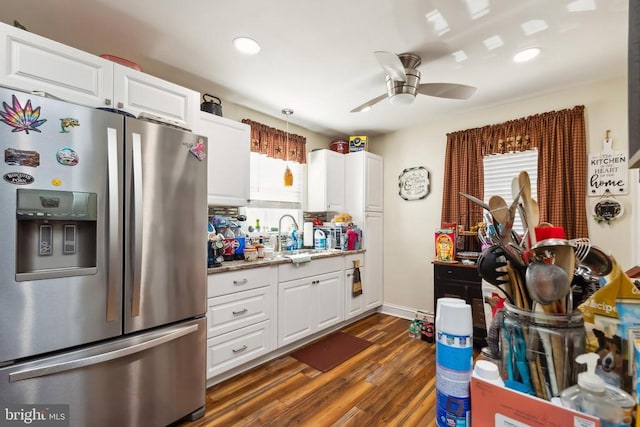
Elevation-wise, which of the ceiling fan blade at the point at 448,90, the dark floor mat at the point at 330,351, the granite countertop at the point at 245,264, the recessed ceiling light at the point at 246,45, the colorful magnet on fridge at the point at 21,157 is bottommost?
the dark floor mat at the point at 330,351

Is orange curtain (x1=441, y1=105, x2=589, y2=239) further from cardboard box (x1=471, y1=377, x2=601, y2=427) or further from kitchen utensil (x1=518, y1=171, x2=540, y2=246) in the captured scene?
cardboard box (x1=471, y1=377, x2=601, y2=427)

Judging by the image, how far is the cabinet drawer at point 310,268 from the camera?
2.55 metres

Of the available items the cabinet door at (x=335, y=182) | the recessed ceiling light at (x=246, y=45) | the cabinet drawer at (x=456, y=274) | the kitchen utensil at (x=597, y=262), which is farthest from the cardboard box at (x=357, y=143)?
the kitchen utensil at (x=597, y=262)

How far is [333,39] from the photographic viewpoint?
6.00 ft

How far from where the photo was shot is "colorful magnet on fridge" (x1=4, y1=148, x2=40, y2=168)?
3.84 feet

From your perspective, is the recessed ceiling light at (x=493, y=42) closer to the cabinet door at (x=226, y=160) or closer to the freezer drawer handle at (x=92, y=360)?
the cabinet door at (x=226, y=160)

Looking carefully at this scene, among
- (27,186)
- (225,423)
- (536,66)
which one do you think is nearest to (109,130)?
(27,186)

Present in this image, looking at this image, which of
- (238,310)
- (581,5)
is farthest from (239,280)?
(581,5)

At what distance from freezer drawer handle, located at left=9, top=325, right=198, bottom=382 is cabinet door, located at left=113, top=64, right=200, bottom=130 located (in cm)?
135

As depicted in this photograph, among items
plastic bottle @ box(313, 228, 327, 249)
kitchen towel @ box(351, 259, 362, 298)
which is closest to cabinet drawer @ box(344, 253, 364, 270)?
kitchen towel @ box(351, 259, 362, 298)

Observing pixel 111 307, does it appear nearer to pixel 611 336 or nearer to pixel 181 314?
pixel 181 314

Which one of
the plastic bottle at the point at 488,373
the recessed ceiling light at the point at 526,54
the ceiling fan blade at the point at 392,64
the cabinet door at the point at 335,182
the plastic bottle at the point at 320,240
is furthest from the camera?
the cabinet door at the point at 335,182

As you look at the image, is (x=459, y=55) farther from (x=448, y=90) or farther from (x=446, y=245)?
(x=446, y=245)

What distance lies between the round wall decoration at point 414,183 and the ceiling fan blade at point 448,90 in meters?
1.45
